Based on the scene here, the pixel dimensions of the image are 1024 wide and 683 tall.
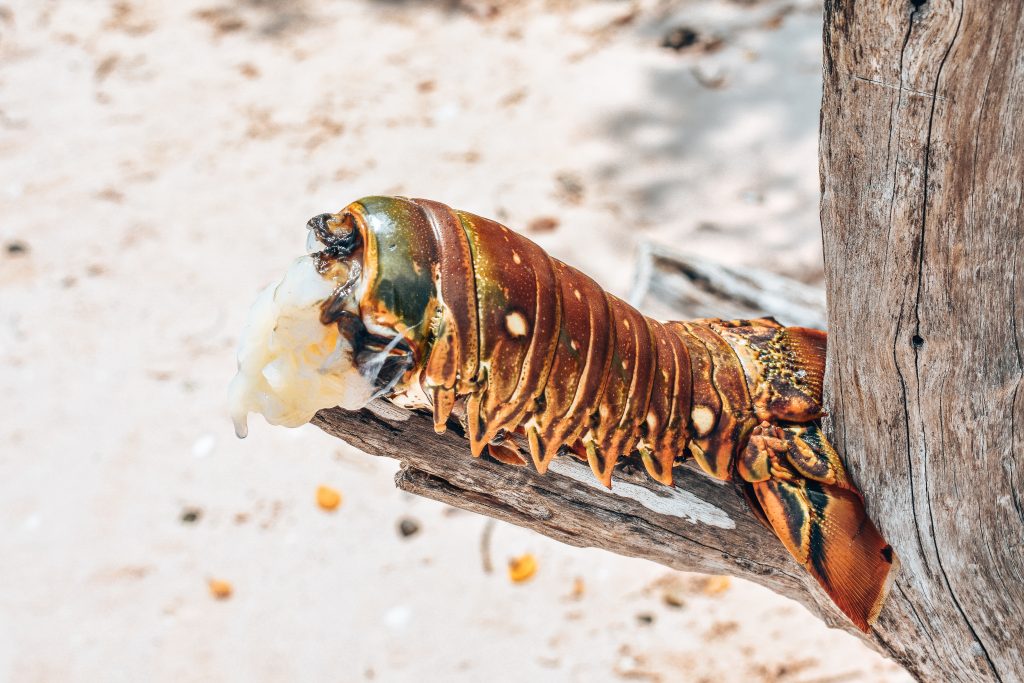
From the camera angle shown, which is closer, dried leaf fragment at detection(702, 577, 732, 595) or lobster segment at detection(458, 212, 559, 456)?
lobster segment at detection(458, 212, 559, 456)

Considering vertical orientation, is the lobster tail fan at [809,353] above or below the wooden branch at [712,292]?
above

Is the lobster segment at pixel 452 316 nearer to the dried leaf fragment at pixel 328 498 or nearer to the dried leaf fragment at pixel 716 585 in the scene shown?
the dried leaf fragment at pixel 716 585

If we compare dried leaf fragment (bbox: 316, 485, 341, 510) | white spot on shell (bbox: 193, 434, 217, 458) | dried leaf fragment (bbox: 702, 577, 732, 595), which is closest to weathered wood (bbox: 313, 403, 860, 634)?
Result: dried leaf fragment (bbox: 702, 577, 732, 595)

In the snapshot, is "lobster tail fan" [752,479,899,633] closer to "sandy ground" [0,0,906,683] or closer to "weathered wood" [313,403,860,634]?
"weathered wood" [313,403,860,634]

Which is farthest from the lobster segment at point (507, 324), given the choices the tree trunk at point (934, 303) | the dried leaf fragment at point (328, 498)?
the dried leaf fragment at point (328, 498)

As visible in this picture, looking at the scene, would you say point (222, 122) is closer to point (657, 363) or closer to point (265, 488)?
point (265, 488)

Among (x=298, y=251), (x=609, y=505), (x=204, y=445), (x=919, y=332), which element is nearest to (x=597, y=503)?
(x=609, y=505)
